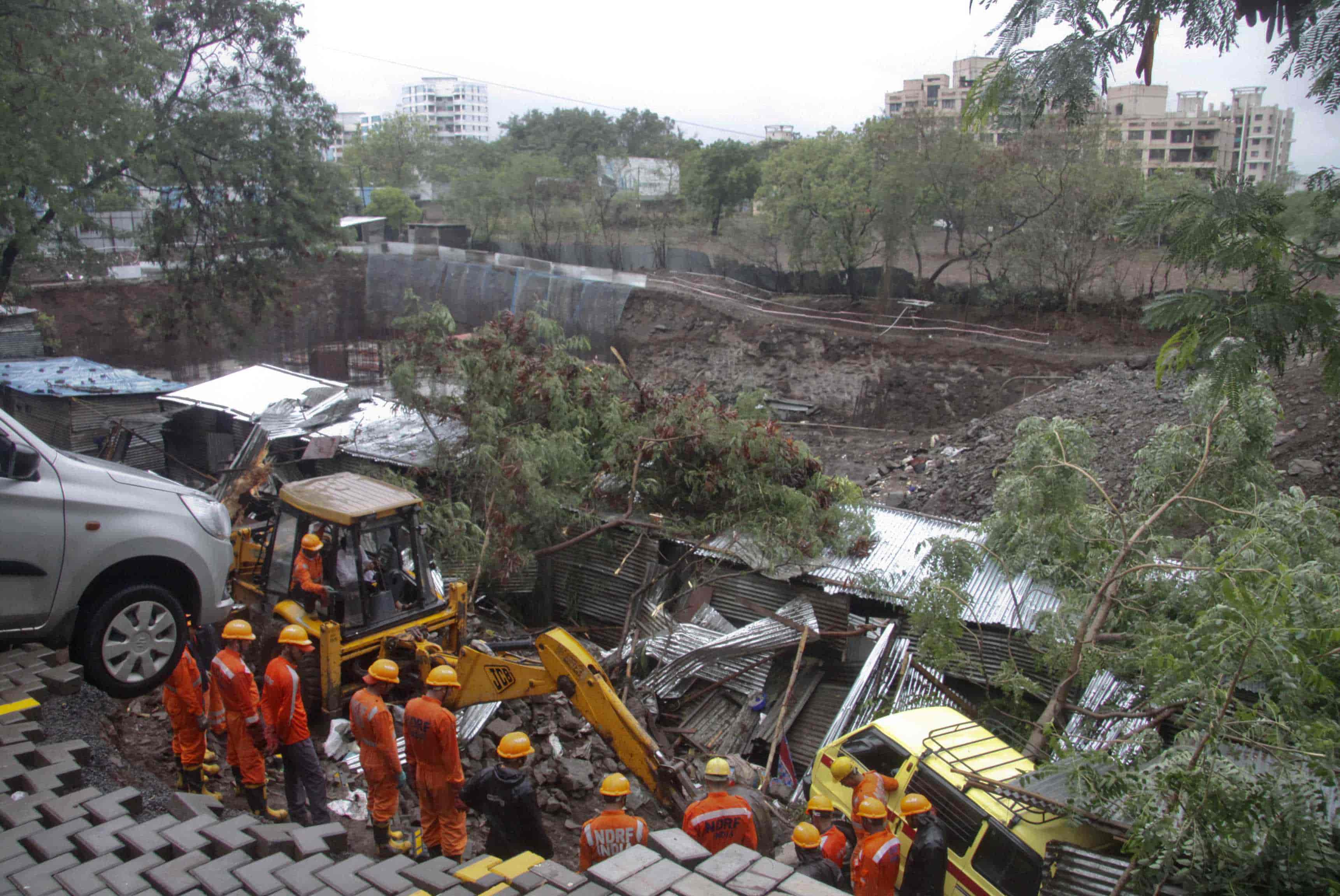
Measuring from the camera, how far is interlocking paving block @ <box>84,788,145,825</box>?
154 inches

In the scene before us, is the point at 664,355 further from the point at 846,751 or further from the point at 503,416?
the point at 846,751

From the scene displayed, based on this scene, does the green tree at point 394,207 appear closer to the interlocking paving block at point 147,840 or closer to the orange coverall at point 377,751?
the orange coverall at point 377,751

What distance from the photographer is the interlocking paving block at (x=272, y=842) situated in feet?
12.4

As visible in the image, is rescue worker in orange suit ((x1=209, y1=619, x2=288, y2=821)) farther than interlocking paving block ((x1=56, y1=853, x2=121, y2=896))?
Yes

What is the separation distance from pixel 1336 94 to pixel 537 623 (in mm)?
8848

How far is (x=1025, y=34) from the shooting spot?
16.6ft

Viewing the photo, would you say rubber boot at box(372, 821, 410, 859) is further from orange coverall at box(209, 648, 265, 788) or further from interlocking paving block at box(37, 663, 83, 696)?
interlocking paving block at box(37, 663, 83, 696)

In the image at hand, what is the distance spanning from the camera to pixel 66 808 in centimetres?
394

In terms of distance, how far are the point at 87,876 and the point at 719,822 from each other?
278 cm

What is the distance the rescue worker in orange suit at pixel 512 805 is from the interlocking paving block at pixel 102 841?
5.76 ft

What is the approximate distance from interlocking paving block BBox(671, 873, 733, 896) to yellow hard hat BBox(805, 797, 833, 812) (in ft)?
6.78

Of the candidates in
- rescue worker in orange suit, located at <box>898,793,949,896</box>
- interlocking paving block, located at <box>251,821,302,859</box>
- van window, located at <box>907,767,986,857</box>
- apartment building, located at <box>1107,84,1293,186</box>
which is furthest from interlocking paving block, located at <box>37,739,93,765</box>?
apartment building, located at <box>1107,84,1293,186</box>

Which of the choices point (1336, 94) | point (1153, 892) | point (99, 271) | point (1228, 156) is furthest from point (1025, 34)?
point (1228, 156)

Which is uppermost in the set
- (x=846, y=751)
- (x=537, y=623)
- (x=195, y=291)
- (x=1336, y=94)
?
(x=1336, y=94)
